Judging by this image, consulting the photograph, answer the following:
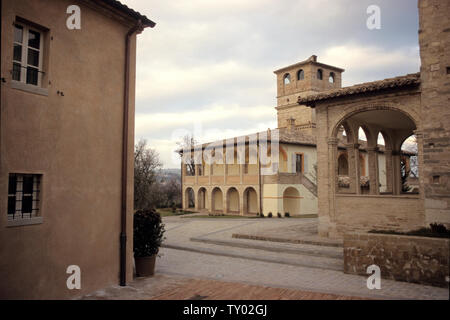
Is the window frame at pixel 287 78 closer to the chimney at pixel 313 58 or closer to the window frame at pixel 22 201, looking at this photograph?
the chimney at pixel 313 58

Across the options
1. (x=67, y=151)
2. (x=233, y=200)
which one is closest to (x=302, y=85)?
(x=233, y=200)

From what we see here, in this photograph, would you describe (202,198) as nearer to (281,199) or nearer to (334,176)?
(281,199)

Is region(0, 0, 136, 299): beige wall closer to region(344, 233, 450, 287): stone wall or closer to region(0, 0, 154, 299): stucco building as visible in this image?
region(0, 0, 154, 299): stucco building

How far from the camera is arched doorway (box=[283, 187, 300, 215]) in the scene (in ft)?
98.4

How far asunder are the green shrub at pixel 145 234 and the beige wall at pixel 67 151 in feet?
1.78

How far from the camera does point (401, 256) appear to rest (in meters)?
8.27

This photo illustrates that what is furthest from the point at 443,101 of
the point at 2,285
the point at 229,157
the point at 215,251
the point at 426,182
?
the point at 229,157

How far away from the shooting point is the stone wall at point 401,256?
7.77 metres

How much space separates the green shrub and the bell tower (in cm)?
3407

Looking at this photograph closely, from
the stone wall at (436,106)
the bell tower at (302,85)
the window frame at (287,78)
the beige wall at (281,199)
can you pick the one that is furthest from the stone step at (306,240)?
the window frame at (287,78)

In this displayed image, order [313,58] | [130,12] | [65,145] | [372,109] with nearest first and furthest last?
[65,145] → [130,12] → [372,109] → [313,58]

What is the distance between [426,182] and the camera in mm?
11547

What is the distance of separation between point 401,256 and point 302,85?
123 feet

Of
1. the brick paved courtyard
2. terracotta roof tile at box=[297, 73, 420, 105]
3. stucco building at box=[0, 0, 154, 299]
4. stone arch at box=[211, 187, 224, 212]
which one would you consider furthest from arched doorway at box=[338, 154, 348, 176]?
stucco building at box=[0, 0, 154, 299]
